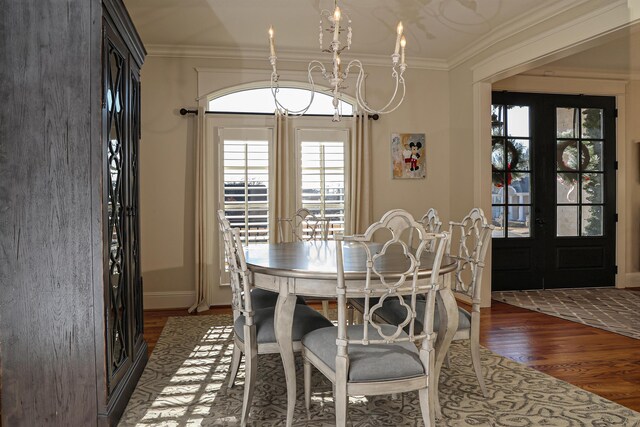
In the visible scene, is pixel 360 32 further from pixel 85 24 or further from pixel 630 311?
pixel 630 311

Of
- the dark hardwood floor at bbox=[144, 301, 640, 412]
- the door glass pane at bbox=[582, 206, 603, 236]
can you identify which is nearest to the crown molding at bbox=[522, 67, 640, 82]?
the door glass pane at bbox=[582, 206, 603, 236]

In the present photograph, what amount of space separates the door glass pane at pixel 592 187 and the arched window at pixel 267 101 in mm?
3218

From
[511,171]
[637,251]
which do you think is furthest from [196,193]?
[637,251]

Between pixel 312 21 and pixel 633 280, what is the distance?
5241 mm

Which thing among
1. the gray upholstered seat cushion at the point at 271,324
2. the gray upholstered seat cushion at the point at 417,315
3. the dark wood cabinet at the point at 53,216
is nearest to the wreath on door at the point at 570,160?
the gray upholstered seat cushion at the point at 417,315

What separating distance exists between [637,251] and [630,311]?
1.86 meters

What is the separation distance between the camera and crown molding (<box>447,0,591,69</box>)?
3.90 m

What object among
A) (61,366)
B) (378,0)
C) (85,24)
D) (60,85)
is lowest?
(61,366)

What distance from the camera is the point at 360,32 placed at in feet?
15.3

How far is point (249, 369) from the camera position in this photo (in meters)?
2.41

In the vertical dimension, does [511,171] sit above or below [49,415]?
above

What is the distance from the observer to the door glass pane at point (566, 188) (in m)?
6.11

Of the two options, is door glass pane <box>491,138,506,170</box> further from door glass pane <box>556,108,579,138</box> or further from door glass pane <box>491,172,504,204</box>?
door glass pane <box>556,108,579,138</box>

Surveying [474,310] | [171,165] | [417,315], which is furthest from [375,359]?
[171,165]
